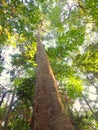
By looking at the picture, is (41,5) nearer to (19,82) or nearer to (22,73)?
(22,73)

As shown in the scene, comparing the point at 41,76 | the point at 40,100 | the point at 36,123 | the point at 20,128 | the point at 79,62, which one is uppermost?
the point at 79,62

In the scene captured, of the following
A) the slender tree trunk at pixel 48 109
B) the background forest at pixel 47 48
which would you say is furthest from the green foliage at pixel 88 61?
the slender tree trunk at pixel 48 109

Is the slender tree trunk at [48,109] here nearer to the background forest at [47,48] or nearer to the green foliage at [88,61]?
the background forest at [47,48]

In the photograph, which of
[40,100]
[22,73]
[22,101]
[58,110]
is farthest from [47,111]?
[22,73]

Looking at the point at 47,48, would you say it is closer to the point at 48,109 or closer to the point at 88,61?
the point at 88,61

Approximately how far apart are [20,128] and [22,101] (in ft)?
5.16

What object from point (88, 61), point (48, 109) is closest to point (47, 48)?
point (88, 61)

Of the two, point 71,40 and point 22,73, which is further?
point 22,73

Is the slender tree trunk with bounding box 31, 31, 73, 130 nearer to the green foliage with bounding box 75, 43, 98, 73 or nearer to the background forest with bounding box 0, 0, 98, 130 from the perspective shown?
the background forest with bounding box 0, 0, 98, 130

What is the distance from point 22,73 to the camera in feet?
54.5

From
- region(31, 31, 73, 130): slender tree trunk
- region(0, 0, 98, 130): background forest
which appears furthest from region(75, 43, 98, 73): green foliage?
region(31, 31, 73, 130): slender tree trunk

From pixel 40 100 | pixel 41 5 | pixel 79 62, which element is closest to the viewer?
pixel 40 100

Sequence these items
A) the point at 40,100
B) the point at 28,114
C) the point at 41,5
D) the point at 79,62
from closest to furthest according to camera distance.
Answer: the point at 40,100 → the point at 79,62 → the point at 28,114 → the point at 41,5

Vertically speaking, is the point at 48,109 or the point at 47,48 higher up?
the point at 47,48
